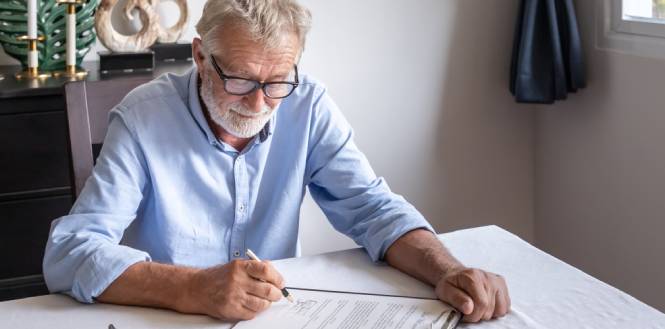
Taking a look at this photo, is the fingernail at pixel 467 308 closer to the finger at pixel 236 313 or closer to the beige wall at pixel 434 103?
the finger at pixel 236 313

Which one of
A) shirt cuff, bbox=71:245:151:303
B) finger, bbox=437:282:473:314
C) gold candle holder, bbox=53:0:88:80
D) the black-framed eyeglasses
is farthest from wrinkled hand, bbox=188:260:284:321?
gold candle holder, bbox=53:0:88:80

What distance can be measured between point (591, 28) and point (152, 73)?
150 cm

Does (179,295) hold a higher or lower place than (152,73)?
lower

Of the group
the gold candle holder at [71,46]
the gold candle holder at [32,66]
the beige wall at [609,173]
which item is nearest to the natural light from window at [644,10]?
the beige wall at [609,173]

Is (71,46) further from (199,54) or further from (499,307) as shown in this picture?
(499,307)

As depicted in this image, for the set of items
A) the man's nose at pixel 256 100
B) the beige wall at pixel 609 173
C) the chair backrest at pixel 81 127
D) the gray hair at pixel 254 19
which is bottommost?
the beige wall at pixel 609 173

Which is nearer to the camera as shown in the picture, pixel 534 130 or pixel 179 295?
pixel 179 295

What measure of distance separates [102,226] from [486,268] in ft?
2.20

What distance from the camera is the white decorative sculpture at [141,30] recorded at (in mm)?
2596

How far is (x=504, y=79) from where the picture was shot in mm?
3303

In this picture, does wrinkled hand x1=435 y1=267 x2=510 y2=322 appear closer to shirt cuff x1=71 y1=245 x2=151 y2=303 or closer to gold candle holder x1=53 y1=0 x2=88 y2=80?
shirt cuff x1=71 y1=245 x2=151 y2=303

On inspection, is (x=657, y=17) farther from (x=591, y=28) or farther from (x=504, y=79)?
(x=504, y=79)

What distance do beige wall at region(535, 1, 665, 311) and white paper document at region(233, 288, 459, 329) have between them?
1.52m

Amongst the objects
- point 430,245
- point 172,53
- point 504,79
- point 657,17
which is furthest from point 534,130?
point 430,245
